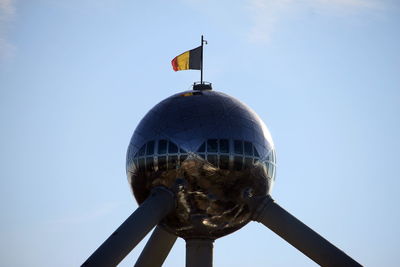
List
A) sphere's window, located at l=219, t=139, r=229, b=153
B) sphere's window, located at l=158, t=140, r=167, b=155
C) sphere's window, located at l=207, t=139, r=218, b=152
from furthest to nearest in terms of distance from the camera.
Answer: sphere's window, located at l=158, t=140, r=167, b=155, sphere's window, located at l=219, t=139, r=229, b=153, sphere's window, located at l=207, t=139, r=218, b=152

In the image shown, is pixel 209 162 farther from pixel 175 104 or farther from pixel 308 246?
pixel 308 246

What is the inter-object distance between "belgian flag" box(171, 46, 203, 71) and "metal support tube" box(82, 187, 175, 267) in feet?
26.7

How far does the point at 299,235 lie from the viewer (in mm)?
34312

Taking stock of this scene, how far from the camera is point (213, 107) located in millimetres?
34656

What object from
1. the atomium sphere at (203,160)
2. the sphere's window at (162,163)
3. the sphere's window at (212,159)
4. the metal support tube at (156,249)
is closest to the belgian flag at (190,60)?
the atomium sphere at (203,160)

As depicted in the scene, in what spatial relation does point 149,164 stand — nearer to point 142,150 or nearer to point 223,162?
point 142,150

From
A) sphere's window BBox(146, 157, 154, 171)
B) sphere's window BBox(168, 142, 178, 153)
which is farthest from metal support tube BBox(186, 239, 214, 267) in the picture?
sphere's window BBox(168, 142, 178, 153)

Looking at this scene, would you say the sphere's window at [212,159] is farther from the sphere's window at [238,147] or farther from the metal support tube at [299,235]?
the metal support tube at [299,235]

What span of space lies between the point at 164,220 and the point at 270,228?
15.8 feet

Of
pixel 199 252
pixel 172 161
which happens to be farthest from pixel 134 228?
pixel 199 252

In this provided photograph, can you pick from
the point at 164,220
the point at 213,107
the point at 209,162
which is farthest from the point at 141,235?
the point at 213,107

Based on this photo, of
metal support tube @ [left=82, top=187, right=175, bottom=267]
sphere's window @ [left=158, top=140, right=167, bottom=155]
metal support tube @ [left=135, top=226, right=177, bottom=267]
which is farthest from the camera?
metal support tube @ [left=135, top=226, right=177, bottom=267]

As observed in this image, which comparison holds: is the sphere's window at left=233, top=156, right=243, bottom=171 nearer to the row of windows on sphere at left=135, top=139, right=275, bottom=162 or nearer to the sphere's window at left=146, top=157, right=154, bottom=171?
the row of windows on sphere at left=135, top=139, right=275, bottom=162

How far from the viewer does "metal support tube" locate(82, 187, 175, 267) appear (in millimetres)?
31250
